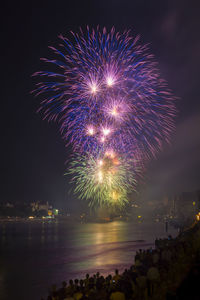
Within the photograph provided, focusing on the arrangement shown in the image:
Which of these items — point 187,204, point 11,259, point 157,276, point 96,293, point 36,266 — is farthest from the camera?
point 187,204

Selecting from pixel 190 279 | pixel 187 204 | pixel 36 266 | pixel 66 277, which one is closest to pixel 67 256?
pixel 36 266

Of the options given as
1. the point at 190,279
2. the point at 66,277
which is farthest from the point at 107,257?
the point at 190,279

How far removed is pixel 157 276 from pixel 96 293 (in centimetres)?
340

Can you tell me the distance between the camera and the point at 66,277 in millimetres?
27500

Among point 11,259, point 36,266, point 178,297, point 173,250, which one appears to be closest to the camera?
point 178,297

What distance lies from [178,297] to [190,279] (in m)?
0.73

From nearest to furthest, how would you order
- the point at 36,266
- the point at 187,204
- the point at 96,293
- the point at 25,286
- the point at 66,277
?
the point at 96,293, the point at 25,286, the point at 66,277, the point at 36,266, the point at 187,204

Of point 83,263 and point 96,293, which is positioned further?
point 83,263

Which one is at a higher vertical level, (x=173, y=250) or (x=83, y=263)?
(x=173, y=250)

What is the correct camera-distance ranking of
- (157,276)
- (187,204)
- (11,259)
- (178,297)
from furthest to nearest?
(187,204), (11,259), (157,276), (178,297)

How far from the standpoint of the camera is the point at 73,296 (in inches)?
549

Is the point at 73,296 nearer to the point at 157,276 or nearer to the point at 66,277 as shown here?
the point at 157,276

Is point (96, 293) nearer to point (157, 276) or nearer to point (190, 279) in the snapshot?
point (157, 276)

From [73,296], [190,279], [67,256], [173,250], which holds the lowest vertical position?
[67,256]
